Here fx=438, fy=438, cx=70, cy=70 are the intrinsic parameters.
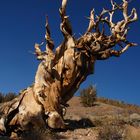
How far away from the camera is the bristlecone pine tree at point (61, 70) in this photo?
14.9 meters

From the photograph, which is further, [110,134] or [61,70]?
[61,70]

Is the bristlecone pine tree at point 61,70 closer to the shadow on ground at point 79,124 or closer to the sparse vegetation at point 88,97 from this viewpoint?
the shadow on ground at point 79,124

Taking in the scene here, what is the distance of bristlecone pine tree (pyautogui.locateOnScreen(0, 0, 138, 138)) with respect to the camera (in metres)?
14.9

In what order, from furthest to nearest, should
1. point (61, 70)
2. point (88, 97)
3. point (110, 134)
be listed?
point (88, 97), point (61, 70), point (110, 134)

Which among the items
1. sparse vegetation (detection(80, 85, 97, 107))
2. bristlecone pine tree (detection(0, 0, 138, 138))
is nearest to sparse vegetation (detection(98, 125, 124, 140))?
bristlecone pine tree (detection(0, 0, 138, 138))

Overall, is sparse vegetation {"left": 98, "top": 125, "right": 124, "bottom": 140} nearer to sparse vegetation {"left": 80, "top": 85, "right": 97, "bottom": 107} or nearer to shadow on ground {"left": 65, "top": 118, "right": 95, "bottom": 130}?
shadow on ground {"left": 65, "top": 118, "right": 95, "bottom": 130}

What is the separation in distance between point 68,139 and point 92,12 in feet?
17.0

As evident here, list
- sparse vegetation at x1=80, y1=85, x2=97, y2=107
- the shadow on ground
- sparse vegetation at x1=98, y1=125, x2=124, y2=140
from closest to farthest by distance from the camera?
sparse vegetation at x1=98, y1=125, x2=124, y2=140, the shadow on ground, sparse vegetation at x1=80, y1=85, x2=97, y2=107

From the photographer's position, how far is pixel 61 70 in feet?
51.4

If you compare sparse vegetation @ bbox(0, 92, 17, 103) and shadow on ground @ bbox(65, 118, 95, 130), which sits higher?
sparse vegetation @ bbox(0, 92, 17, 103)

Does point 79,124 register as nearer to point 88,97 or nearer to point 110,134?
point 110,134

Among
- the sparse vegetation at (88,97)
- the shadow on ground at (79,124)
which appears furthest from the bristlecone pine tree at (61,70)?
the sparse vegetation at (88,97)

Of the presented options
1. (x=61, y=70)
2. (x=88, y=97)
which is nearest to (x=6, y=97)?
(x=88, y=97)

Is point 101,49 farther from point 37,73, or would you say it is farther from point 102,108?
point 102,108
